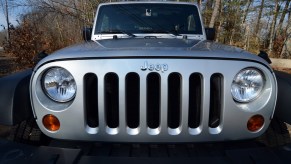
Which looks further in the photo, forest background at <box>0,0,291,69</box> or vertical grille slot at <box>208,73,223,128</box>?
forest background at <box>0,0,291,69</box>

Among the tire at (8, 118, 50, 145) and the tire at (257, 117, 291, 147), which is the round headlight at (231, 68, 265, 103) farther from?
the tire at (8, 118, 50, 145)

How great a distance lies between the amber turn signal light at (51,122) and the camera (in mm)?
1855

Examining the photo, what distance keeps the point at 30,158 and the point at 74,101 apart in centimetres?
40

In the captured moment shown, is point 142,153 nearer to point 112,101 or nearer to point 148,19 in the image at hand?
point 112,101

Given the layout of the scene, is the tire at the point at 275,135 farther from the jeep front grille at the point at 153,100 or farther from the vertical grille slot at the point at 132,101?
the vertical grille slot at the point at 132,101

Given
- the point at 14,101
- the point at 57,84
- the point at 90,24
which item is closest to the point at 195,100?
the point at 57,84

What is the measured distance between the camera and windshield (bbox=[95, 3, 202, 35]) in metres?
3.59

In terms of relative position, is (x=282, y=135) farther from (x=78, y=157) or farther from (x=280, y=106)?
(x=78, y=157)

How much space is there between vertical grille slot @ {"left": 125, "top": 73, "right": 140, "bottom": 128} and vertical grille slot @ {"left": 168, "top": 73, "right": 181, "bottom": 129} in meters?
0.20

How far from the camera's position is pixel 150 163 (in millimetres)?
1653

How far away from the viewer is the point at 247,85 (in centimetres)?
188

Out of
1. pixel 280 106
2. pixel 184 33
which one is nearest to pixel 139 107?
pixel 280 106

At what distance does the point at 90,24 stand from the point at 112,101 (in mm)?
11871

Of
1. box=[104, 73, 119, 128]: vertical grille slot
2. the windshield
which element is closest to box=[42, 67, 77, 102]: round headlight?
box=[104, 73, 119, 128]: vertical grille slot
